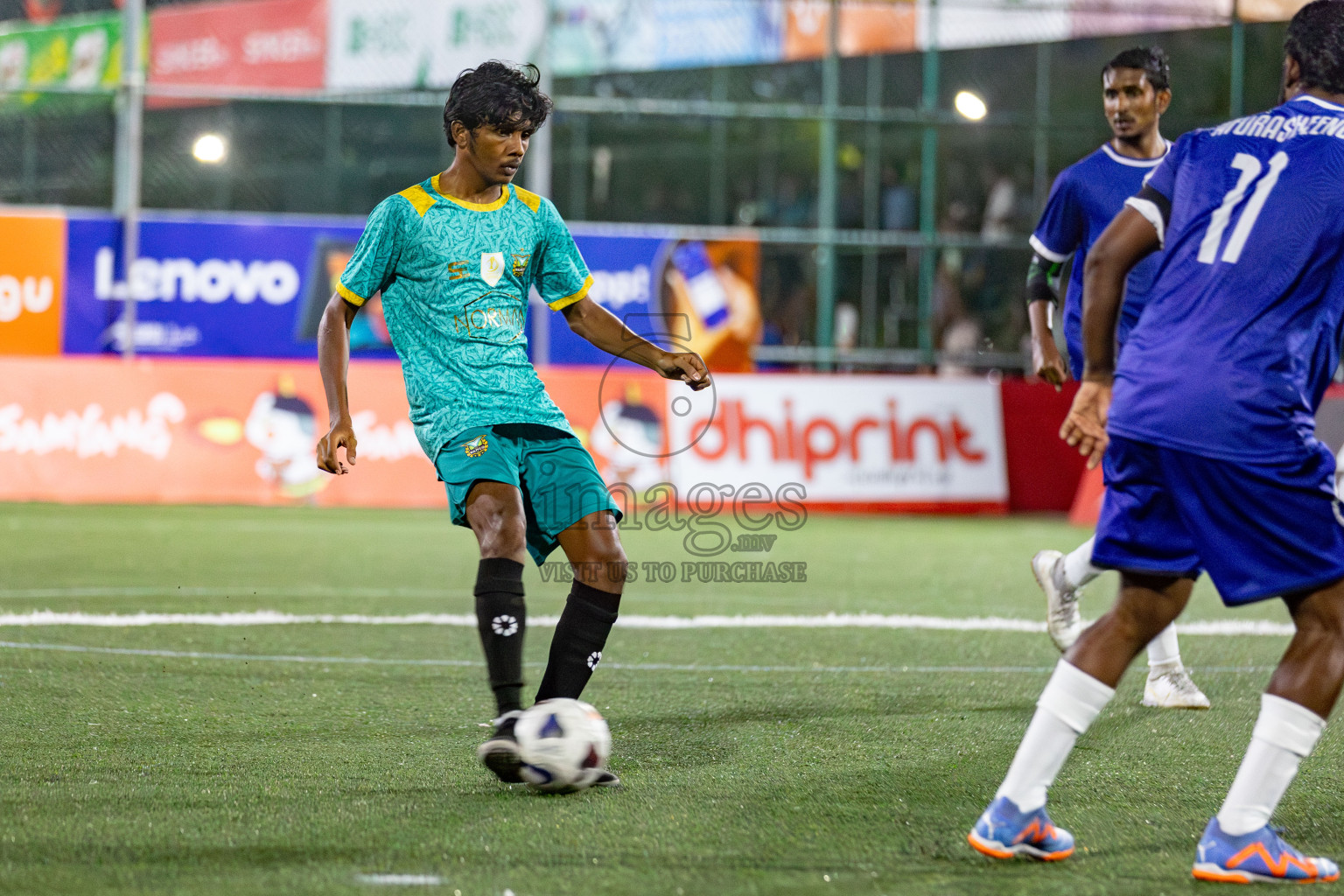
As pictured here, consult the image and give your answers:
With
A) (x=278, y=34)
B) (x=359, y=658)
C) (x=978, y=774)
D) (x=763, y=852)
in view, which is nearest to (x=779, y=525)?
(x=359, y=658)

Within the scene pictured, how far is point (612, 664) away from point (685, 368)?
2.05 m

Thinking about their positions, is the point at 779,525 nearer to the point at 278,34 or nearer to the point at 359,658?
the point at 359,658

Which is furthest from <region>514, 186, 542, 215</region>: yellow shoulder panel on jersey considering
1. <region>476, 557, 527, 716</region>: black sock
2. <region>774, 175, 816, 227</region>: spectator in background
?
<region>774, 175, 816, 227</region>: spectator in background

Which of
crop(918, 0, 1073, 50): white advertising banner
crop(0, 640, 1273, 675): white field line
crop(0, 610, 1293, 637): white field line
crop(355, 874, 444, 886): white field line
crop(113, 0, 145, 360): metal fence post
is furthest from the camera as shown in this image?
crop(918, 0, 1073, 50): white advertising banner

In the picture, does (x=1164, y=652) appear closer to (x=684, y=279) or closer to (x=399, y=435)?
(x=399, y=435)

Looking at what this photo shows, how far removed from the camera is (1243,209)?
3.23 meters

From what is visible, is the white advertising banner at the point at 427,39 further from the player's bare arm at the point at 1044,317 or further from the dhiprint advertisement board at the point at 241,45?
the player's bare arm at the point at 1044,317

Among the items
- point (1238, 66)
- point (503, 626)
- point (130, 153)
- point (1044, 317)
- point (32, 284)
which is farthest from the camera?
point (1238, 66)

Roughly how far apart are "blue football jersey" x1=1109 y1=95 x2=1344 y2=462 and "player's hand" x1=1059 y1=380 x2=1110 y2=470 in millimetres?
74

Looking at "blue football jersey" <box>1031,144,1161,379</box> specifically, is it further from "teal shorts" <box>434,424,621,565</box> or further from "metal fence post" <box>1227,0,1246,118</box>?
"metal fence post" <box>1227,0,1246,118</box>

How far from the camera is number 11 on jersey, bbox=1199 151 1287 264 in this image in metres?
3.22

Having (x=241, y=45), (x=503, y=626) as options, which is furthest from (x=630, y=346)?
(x=241, y=45)

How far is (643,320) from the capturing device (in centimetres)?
1758

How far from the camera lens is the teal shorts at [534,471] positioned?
168 inches
